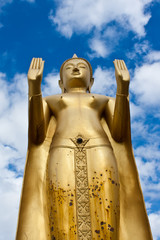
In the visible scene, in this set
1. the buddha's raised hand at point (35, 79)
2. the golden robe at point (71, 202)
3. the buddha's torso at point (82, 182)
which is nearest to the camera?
the buddha's torso at point (82, 182)

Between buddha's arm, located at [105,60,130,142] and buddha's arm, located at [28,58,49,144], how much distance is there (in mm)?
1310

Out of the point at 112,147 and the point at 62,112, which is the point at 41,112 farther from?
the point at 112,147

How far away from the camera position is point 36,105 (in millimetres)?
4848

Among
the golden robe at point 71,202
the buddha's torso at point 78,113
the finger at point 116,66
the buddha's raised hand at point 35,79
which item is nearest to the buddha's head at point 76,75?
the buddha's torso at point 78,113

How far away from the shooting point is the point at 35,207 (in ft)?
14.8

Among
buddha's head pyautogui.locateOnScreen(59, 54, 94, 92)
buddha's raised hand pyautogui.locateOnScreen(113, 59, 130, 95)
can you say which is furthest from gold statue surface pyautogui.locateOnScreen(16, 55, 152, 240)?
buddha's head pyautogui.locateOnScreen(59, 54, 94, 92)

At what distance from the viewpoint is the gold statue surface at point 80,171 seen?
4.02 meters

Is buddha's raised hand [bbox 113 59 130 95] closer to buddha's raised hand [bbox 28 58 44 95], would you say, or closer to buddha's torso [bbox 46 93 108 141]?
buddha's torso [bbox 46 93 108 141]

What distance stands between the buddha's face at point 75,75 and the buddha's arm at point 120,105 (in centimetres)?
115

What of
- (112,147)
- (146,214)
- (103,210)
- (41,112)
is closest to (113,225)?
(103,210)

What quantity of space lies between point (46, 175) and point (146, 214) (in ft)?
5.70

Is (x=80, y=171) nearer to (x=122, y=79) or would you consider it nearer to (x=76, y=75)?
(x=122, y=79)

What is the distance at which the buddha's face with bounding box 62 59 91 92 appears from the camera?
617 centimetres

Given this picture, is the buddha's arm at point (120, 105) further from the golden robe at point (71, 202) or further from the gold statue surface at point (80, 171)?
the golden robe at point (71, 202)
